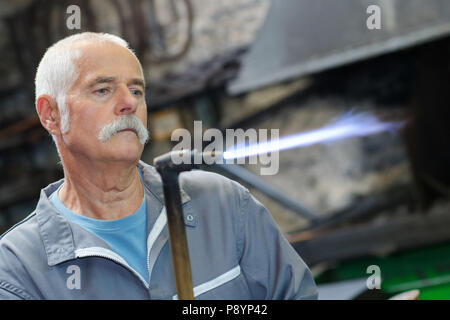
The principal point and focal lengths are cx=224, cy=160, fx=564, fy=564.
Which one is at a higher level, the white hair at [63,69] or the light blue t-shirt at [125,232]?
the white hair at [63,69]

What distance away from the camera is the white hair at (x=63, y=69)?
104 centimetres

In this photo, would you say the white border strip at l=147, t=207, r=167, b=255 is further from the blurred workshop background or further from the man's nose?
the blurred workshop background

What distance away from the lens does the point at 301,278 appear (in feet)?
3.53

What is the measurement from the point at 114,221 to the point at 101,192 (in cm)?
7

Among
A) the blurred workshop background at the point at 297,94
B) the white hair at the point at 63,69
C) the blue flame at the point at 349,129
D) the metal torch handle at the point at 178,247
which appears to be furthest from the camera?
the blue flame at the point at 349,129

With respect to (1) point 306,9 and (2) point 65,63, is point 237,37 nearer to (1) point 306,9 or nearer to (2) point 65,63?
(1) point 306,9

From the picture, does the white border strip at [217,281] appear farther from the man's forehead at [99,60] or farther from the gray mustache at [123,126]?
the man's forehead at [99,60]

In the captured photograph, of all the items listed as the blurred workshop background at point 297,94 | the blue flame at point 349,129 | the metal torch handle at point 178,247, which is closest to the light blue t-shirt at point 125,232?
the metal torch handle at point 178,247

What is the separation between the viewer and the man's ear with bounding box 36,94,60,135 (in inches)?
42.6

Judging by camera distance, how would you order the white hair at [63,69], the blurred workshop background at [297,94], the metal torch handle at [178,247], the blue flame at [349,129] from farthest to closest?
1. the blue flame at [349,129]
2. the blurred workshop background at [297,94]
3. the white hair at [63,69]
4. the metal torch handle at [178,247]

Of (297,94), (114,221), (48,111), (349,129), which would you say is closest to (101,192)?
(114,221)

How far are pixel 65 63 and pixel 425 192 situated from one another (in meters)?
3.26

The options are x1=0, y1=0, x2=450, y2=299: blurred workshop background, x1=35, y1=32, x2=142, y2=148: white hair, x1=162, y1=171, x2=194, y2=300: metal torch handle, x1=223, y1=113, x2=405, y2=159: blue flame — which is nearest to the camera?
x1=162, y1=171, x2=194, y2=300: metal torch handle

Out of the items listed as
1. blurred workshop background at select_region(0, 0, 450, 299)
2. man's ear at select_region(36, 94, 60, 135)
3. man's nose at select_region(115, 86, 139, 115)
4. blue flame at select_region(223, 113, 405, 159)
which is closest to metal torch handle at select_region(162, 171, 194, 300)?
man's nose at select_region(115, 86, 139, 115)
